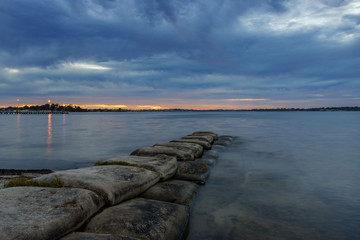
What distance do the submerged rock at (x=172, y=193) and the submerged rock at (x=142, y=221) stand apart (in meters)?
0.90

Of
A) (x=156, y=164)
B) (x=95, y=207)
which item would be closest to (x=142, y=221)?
(x=95, y=207)

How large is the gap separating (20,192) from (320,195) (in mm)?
7898

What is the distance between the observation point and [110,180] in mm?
5398

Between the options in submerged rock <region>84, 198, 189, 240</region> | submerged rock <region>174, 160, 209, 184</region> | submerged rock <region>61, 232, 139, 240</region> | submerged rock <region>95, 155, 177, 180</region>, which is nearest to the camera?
submerged rock <region>61, 232, 139, 240</region>

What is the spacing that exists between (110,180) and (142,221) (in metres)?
1.46

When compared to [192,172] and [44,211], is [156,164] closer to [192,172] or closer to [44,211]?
[192,172]

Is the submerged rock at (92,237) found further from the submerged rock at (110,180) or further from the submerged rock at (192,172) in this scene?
the submerged rock at (192,172)

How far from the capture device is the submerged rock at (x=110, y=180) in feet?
16.3

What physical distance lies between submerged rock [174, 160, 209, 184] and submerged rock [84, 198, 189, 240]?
3.00 m

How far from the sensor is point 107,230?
4008mm

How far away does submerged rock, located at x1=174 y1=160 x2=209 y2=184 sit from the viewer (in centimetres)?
834

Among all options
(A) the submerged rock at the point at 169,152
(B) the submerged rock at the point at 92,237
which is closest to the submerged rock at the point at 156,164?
(A) the submerged rock at the point at 169,152

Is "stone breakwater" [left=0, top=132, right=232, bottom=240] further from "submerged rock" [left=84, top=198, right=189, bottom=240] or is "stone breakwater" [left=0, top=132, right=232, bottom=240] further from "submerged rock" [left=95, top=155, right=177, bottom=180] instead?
"submerged rock" [left=95, top=155, right=177, bottom=180]

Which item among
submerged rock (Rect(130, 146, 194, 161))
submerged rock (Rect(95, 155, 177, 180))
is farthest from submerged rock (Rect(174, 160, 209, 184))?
submerged rock (Rect(130, 146, 194, 161))
